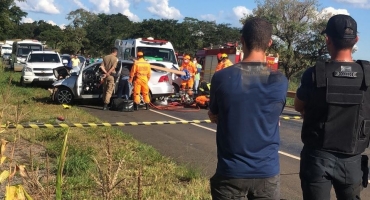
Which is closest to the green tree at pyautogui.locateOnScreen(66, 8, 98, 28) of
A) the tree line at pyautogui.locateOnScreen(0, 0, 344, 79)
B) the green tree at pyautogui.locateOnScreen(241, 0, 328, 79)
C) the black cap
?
the tree line at pyautogui.locateOnScreen(0, 0, 344, 79)

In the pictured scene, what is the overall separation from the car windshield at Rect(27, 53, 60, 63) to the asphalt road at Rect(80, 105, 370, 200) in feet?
32.5

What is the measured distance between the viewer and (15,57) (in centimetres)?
3666

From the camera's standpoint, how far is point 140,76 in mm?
14539

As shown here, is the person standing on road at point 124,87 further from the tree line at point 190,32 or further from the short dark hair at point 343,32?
the short dark hair at point 343,32

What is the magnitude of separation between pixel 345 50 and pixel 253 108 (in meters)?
0.87

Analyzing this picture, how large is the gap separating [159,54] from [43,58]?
22.1ft

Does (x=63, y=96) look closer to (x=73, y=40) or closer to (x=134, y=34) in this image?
(x=134, y=34)

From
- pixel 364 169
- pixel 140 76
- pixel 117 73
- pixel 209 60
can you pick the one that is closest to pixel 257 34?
pixel 364 169

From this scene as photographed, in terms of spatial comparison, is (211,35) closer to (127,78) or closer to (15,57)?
(15,57)

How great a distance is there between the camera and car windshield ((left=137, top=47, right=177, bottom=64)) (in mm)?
20078

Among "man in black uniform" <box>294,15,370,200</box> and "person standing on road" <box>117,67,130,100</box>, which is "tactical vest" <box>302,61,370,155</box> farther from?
"person standing on road" <box>117,67,130,100</box>

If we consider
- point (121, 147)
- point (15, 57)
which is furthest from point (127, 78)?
point (15, 57)

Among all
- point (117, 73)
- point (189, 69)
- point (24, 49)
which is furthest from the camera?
Answer: point (24, 49)

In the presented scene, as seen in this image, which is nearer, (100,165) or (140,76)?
(100,165)
